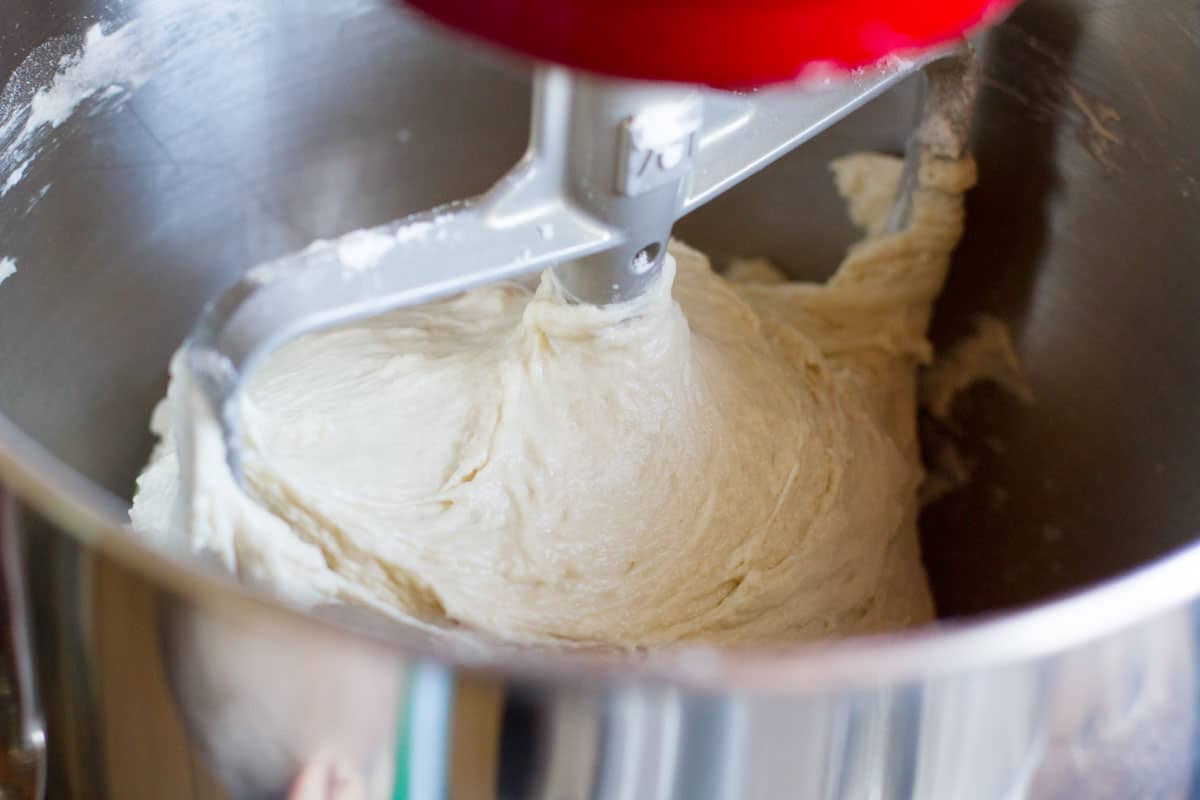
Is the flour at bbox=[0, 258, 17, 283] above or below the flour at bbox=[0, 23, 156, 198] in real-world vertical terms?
below

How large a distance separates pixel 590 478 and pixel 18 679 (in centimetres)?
33

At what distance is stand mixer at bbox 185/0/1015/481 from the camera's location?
0.44m

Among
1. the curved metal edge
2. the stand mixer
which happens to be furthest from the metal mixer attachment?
the curved metal edge

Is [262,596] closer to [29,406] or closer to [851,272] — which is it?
[29,406]

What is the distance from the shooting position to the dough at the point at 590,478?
2.53ft

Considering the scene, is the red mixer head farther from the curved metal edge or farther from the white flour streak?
the white flour streak

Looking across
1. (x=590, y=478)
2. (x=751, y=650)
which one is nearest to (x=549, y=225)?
(x=590, y=478)

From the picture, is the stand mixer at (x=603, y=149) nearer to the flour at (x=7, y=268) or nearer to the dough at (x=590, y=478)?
the dough at (x=590, y=478)

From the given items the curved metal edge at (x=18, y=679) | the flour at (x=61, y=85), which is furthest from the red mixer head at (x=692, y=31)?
the flour at (x=61, y=85)

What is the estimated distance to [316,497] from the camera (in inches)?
30.0

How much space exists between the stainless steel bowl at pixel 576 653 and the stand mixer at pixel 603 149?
13 cm

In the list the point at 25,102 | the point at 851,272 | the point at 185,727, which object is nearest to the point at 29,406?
the point at 25,102

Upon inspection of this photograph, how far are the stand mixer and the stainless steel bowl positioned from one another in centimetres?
13

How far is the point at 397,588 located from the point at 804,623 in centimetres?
24
